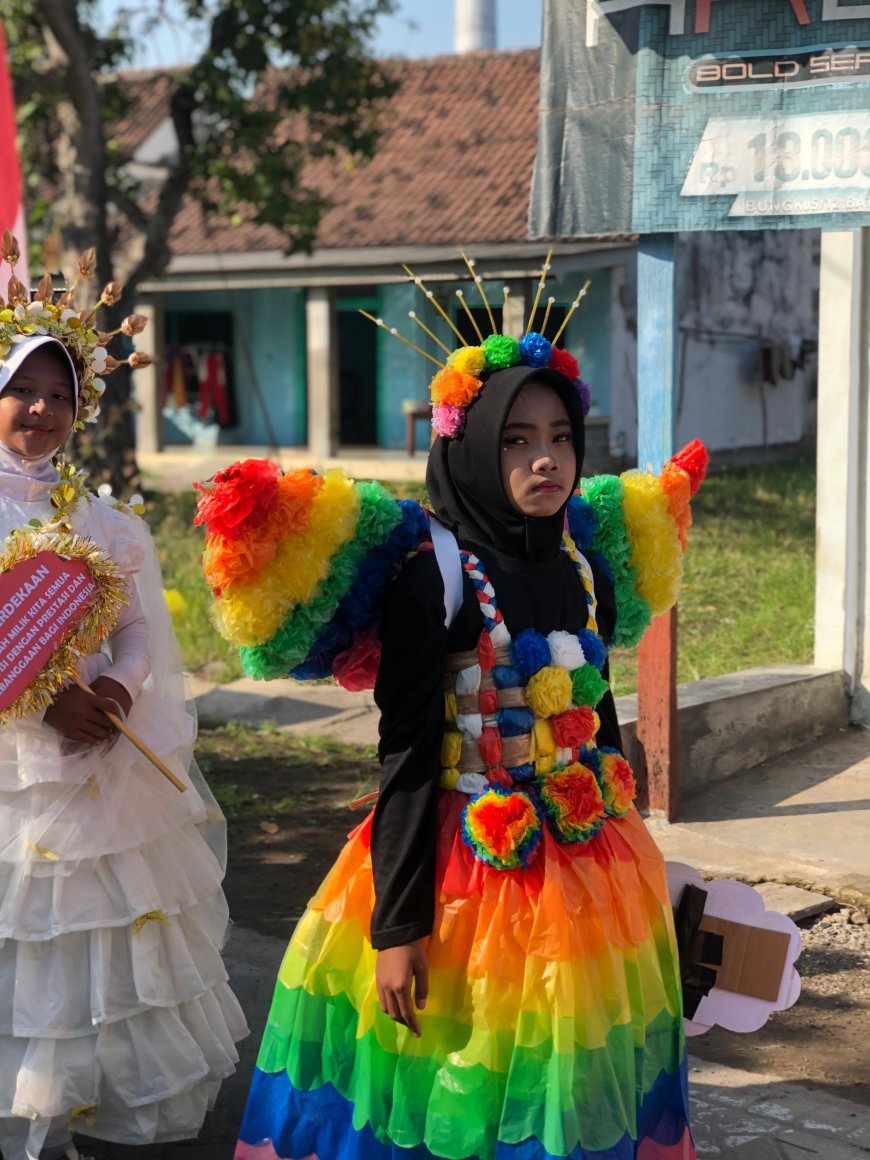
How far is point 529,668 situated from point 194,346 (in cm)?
2135

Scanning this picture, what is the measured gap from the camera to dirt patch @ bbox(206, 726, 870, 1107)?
401 centimetres

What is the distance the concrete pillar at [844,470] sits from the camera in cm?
691

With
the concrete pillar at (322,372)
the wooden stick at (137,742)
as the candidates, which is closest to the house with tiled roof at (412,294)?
the concrete pillar at (322,372)

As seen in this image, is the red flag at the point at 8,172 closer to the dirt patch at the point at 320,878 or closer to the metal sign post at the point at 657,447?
the dirt patch at the point at 320,878

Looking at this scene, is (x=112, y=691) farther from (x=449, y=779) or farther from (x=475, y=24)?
(x=475, y=24)

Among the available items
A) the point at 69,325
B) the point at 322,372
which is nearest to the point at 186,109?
the point at 322,372

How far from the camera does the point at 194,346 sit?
920 inches

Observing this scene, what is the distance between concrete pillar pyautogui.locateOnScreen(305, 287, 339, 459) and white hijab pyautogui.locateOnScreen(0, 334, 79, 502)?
59.4 feet

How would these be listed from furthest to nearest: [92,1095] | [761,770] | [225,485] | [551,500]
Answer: [761,770] < [92,1095] < [551,500] < [225,485]

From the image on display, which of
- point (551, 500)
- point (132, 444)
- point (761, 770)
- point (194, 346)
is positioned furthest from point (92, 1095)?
point (194, 346)

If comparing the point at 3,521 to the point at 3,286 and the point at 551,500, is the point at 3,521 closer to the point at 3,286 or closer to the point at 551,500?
the point at 551,500

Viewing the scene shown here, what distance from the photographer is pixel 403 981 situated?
8.34 ft

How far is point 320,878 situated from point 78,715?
8.00ft

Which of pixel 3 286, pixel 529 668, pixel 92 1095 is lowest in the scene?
pixel 92 1095
